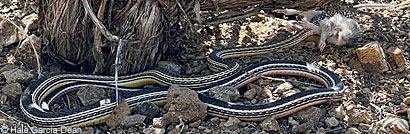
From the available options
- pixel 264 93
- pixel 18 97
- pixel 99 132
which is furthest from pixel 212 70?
pixel 18 97

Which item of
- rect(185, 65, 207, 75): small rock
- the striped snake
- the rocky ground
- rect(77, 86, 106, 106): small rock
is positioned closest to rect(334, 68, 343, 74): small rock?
the rocky ground

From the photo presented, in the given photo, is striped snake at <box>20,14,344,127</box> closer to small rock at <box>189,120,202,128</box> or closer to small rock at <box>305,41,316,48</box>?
small rock at <box>189,120,202,128</box>

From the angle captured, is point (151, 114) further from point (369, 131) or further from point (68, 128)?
point (369, 131)

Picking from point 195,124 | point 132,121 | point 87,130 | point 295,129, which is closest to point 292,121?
point 295,129

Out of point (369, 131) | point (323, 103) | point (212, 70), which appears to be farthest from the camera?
point (212, 70)

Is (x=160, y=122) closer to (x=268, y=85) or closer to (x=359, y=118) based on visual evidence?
(x=268, y=85)
